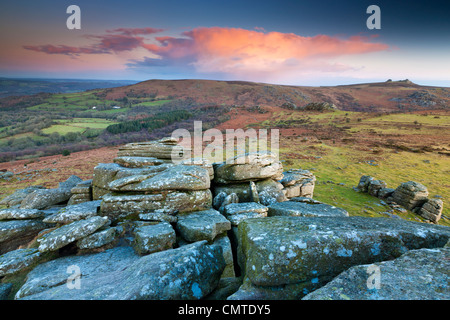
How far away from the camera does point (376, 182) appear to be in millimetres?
19125

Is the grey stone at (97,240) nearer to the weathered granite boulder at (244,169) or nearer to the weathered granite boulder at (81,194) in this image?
the weathered granite boulder at (81,194)

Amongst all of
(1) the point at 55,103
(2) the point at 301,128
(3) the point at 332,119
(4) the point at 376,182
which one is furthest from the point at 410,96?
(1) the point at 55,103

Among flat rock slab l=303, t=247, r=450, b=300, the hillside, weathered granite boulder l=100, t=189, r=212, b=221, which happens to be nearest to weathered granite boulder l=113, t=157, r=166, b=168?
weathered granite boulder l=100, t=189, r=212, b=221

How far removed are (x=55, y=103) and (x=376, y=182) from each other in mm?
144565

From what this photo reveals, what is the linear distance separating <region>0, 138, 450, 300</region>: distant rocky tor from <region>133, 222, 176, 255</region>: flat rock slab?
34 mm

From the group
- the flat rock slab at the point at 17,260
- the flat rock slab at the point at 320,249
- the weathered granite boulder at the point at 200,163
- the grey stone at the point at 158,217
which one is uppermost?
the weathered granite boulder at the point at 200,163

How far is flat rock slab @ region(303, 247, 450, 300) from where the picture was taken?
2.78 meters

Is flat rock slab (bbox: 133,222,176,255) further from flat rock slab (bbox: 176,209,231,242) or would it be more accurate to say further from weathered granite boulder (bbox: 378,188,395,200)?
weathered granite boulder (bbox: 378,188,395,200)

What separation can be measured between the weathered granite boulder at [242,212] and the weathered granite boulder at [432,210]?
50.4ft

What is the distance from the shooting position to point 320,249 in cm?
414

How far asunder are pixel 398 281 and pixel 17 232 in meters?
12.7

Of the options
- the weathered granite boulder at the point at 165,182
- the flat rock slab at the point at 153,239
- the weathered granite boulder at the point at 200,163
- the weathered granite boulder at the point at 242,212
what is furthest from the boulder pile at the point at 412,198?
the flat rock slab at the point at 153,239

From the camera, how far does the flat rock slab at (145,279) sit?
402 centimetres

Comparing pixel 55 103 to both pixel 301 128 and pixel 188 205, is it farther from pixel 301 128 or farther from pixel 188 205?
pixel 188 205
